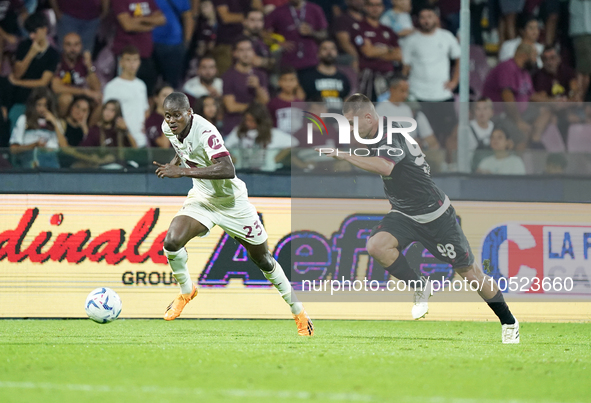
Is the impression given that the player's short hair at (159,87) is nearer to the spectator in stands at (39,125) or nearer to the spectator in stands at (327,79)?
the spectator in stands at (39,125)

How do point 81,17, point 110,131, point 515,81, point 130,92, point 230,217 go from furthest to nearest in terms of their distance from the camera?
point 515,81, point 81,17, point 130,92, point 110,131, point 230,217

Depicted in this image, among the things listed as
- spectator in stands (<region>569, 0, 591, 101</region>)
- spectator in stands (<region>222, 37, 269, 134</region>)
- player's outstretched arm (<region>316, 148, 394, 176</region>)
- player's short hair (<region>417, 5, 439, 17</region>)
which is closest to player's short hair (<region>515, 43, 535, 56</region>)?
spectator in stands (<region>569, 0, 591, 101</region>)

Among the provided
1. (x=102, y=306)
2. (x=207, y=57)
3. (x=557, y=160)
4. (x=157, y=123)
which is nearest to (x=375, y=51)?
(x=207, y=57)

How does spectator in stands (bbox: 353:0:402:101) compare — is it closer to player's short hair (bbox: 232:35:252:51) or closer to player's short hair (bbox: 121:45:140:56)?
player's short hair (bbox: 232:35:252:51)

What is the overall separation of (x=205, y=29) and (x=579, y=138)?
19.3ft

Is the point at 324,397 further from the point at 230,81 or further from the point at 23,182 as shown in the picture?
the point at 230,81

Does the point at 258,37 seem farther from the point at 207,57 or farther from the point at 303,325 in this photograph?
the point at 303,325

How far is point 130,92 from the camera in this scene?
475 inches

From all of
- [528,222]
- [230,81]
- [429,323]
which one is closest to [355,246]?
[429,323]

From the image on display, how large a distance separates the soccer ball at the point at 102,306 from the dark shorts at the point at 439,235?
264 centimetres

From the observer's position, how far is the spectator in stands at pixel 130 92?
1185 cm

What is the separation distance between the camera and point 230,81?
12.5 metres

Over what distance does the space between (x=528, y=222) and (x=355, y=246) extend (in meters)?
2.15

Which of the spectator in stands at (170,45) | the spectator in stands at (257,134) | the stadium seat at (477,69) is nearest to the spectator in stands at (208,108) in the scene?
the spectator in stands at (257,134)
